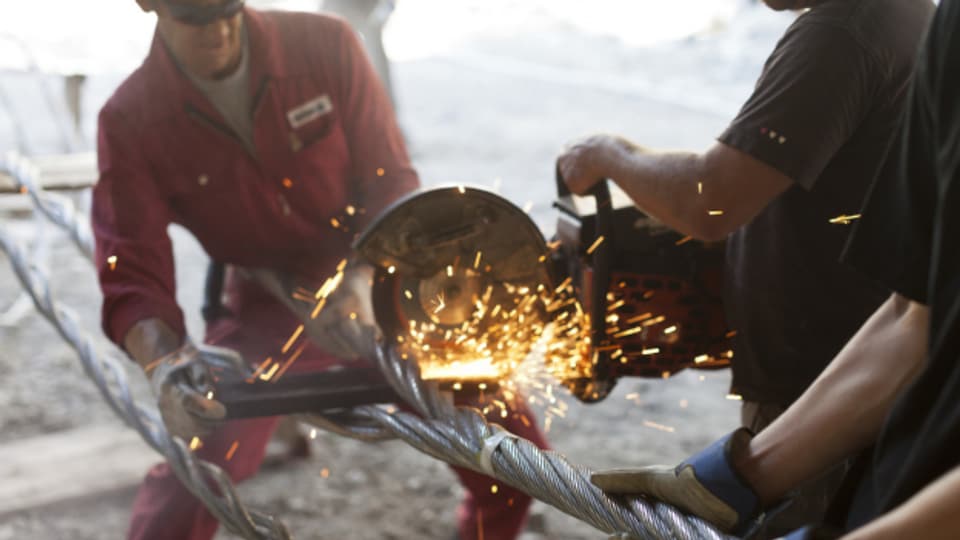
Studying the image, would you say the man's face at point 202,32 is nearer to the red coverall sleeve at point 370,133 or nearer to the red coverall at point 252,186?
the red coverall at point 252,186

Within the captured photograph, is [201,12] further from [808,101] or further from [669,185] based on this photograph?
[808,101]

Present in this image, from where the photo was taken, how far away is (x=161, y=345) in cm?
240

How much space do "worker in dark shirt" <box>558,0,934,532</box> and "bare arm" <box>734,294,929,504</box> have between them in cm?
22

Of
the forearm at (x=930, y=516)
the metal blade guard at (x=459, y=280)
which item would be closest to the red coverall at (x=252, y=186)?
the metal blade guard at (x=459, y=280)

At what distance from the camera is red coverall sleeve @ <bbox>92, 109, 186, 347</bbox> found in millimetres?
2479

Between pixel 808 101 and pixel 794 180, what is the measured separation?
0.14 m

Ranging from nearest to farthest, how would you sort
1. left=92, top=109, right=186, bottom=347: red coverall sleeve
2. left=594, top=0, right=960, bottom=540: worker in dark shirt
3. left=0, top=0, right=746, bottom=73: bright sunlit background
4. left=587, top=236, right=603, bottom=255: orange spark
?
1. left=594, top=0, right=960, bottom=540: worker in dark shirt
2. left=587, top=236, right=603, bottom=255: orange spark
3. left=92, top=109, right=186, bottom=347: red coverall sleeve
4. left=0, top=0, right=746, bottom=73: bright sunlit background

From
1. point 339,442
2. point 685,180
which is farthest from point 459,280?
point 339,442

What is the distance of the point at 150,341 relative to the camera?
95.0 inches

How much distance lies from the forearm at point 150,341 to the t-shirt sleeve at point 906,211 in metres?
1.79

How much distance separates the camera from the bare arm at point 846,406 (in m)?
1.16

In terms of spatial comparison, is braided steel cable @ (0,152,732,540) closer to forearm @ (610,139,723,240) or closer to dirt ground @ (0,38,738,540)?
forearm @ (610,139,723,240)

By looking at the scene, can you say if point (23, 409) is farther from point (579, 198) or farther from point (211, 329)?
point (579, 198)

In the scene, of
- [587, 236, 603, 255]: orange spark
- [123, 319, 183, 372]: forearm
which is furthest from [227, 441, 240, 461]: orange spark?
[587, 236, 603, 255]: orange spark
